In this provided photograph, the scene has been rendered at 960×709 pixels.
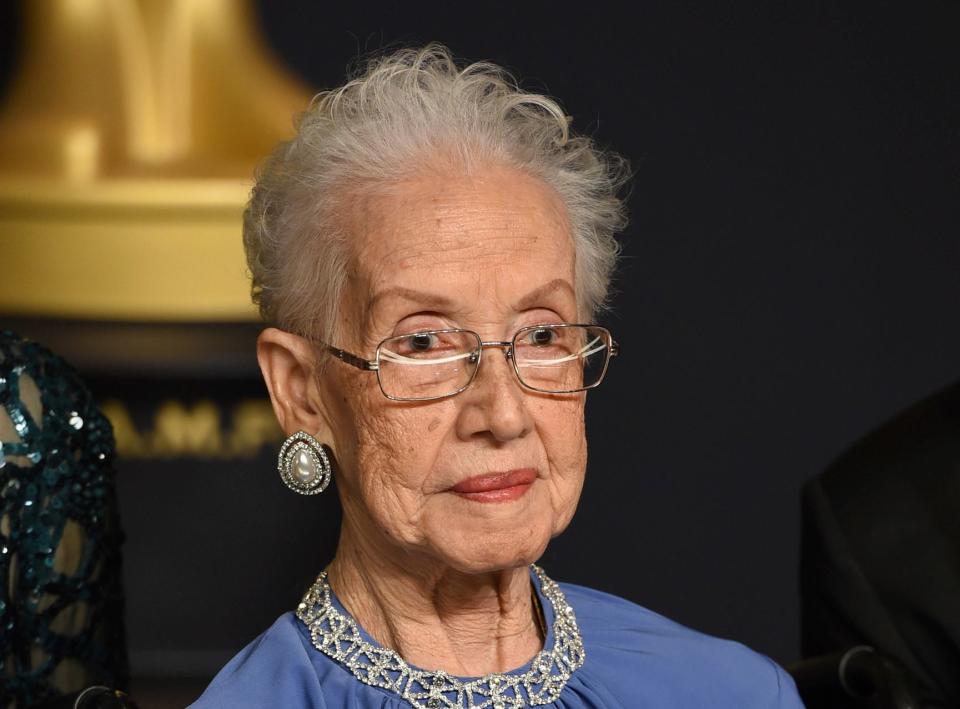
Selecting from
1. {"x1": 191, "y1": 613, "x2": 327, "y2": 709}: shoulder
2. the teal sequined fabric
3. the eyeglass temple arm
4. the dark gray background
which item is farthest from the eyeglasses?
the dark gray background

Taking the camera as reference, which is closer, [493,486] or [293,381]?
[493,486]

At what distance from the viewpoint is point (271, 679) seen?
176 cm

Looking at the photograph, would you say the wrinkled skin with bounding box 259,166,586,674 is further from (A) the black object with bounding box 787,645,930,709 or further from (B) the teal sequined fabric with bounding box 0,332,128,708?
(A) the black object with bounding box 787,645,930,709

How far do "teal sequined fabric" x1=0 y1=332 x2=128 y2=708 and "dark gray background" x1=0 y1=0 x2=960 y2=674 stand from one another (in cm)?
125

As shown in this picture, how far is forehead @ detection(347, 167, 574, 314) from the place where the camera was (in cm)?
171

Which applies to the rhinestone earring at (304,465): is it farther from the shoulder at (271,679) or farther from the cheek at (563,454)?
the cheek at (563,454)

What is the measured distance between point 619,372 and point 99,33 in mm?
1445

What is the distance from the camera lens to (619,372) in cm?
346

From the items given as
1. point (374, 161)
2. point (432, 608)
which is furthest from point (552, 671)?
point (374, 161)

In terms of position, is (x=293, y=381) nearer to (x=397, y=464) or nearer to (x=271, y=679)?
(x=397, y=464)

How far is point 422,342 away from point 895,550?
99cm

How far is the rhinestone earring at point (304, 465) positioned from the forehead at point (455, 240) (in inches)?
8.2

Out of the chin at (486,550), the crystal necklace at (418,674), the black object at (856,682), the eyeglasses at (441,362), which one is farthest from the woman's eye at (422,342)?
the black object at (856,682)

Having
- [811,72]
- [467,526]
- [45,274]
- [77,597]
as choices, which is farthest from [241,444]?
[467,526]
